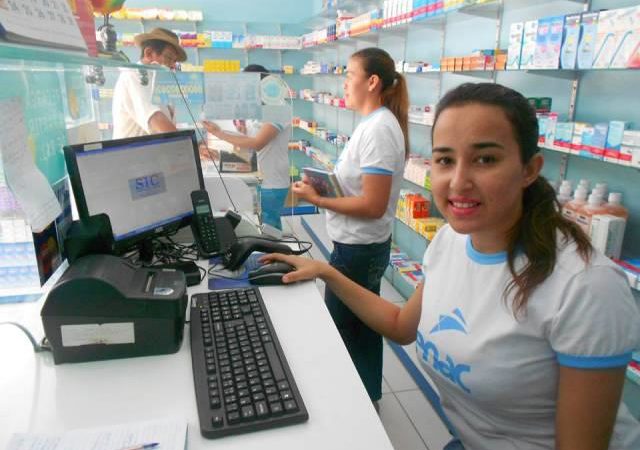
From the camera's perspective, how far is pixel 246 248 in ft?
5.57

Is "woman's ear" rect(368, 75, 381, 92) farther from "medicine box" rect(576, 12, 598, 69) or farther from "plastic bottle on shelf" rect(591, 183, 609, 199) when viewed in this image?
"plastic bottle on shelf" rect(591, 183, 609, 199)

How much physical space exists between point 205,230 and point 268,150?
2157 mm

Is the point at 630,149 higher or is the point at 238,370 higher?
the point at 630,149

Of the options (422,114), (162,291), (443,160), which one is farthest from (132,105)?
(443,160)

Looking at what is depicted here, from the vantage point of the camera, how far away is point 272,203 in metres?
4.16

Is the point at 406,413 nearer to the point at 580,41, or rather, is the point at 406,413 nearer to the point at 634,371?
the point at 634,371

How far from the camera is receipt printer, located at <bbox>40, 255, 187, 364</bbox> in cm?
107

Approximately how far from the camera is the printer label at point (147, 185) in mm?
1619

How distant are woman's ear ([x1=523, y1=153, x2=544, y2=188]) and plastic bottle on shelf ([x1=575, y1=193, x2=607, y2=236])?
3.73ft

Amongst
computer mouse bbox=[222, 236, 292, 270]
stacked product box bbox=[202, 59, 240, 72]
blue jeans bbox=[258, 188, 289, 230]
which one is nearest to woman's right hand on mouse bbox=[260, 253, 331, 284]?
computer mouse bbox=[222, 236, 292, 270]

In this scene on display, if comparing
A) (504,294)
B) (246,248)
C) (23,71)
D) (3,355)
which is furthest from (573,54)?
(3,355)

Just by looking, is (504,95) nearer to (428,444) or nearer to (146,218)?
(146,218)

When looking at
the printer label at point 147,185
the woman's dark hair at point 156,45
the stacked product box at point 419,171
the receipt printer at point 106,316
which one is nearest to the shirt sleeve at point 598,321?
the receipt printer at point 106,316

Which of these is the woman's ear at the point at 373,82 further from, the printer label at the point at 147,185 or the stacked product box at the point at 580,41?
the printer label at the point at 147,185
